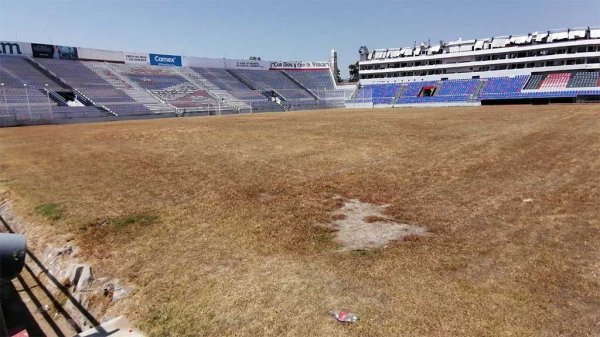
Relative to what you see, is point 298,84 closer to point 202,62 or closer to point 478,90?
A: point 202,62

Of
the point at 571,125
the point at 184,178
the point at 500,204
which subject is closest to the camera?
the point at 500,204

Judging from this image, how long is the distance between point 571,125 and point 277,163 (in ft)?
70.6

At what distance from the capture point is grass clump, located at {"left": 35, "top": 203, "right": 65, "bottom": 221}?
30.6 ft

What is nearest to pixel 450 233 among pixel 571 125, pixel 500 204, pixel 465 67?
pixel 500 204

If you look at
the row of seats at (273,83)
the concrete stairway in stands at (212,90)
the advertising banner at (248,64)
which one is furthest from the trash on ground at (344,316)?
the advertising banner at (248,64)

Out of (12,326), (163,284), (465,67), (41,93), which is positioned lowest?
(12,326)

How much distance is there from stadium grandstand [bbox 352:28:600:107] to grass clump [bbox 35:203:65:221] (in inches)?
2648

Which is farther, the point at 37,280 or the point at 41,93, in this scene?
the point at 41,93

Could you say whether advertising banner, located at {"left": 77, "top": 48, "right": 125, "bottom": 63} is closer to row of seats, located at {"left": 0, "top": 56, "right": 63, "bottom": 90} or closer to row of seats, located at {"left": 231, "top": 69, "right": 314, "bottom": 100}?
row of seats, located at {"left": 0, "top": 56, "right": 63, "bottom": 90}

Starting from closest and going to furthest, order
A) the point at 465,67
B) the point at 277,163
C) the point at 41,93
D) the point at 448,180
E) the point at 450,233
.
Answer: the point at 450,233 < the point at 448,180 < the point at 277,163 < the point at 41,93 < the point at 465,67

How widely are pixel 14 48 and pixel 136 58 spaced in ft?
62.2

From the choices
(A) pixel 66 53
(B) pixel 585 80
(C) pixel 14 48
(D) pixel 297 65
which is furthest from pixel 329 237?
(D) pixel 297 65

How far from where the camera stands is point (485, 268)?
5.88m

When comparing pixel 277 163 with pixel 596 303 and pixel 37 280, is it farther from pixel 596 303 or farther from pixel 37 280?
pixel 596 303
